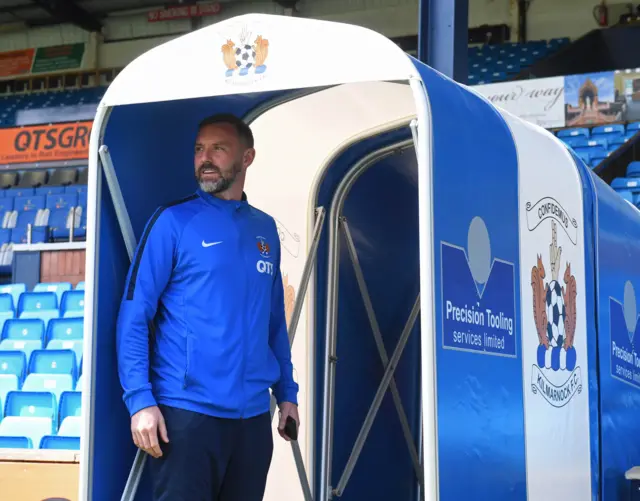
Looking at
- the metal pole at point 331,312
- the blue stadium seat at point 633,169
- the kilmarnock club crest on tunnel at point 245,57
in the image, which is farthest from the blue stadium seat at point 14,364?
the blue stadium seat at point 633,169

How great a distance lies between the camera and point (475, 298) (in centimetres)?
332

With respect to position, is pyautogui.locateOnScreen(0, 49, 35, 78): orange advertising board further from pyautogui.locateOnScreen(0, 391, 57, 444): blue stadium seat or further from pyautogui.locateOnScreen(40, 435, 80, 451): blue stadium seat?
pyautogui.locateOnScreen(40, 435, 80, 451): blue stadium seat

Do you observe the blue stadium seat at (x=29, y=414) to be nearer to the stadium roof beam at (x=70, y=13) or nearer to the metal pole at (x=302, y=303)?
the metal pole at (x=302, y=303)

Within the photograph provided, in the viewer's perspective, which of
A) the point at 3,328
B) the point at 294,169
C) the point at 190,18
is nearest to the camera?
the point at 294,169

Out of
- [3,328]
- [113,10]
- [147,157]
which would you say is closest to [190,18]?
[113,10]

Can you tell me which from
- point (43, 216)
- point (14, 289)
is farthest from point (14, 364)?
point (43, 216)

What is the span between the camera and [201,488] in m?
3.13

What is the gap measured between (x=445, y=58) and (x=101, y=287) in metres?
3.14

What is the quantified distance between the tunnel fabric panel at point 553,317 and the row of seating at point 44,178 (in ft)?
52.3

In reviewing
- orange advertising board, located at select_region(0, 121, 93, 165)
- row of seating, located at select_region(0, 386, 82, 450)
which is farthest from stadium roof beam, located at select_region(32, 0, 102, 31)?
row of seating, located at select_region(0, 386, 82, 450)

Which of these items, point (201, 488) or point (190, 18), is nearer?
point (201, 488)

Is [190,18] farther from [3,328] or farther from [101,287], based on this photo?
[101,287]

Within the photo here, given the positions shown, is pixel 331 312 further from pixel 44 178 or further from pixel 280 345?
pixel 44 178

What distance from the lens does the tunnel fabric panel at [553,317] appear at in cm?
387
